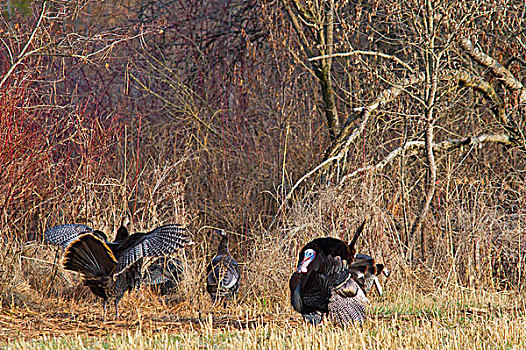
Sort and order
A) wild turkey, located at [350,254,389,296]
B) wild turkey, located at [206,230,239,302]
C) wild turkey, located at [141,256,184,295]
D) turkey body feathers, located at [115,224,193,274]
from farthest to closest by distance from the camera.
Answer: wild turkey, located at [141,256,184,295] → wild turkey, located at [206,230,239,302] → wild turkey, located at [350,254,389,296] → turkey body feathers, located at [115,224,193,274]

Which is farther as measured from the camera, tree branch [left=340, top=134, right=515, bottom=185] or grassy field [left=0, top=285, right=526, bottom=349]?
tree branch [left=340, top=134, right=515, bottom=185]

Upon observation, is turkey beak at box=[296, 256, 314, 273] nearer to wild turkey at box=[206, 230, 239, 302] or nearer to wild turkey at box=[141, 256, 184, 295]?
wild turkey at box=[206, 230, 239, 302]

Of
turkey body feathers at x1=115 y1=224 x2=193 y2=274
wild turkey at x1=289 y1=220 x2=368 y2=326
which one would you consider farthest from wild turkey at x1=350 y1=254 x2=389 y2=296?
turkey body feathers at x1=115 y1=224 x2=193 y2=274

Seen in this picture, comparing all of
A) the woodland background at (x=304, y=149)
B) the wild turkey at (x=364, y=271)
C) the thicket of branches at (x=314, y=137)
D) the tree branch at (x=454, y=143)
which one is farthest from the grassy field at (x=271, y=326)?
the tree branch at (x=454, y=143)

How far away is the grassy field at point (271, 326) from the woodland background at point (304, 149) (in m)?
0.52

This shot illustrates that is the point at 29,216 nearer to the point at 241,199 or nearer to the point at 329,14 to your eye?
the point at 241,199

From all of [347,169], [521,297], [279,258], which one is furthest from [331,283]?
[347,169]

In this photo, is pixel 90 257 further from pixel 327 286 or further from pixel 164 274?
pixel 327 286

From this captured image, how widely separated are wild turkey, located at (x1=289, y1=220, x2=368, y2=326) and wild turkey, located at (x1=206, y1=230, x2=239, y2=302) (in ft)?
5.26

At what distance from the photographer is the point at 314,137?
1244 cm

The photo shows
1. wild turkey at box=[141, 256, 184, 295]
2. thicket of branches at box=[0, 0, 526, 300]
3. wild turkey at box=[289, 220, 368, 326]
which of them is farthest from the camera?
thicket of branches at box=[0, 0, 526, 300]

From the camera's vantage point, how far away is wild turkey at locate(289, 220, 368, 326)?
23.0 ft

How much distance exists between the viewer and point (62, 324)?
766 cm

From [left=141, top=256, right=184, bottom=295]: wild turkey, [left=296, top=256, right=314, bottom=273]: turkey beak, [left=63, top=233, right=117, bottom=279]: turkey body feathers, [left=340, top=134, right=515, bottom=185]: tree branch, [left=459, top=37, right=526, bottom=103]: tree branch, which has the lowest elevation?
[left=141, top=256, right=184, bottom=295]: wild turkey
